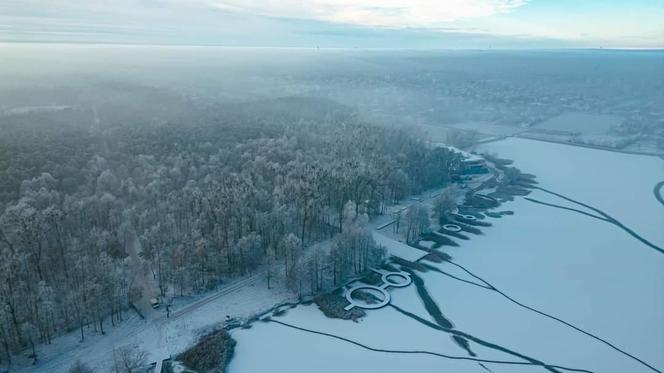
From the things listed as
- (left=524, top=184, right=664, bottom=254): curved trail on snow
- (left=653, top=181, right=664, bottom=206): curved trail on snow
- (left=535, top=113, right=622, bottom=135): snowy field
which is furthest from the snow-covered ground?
(left=535, top=113, right=622, bottom=135): snowy field

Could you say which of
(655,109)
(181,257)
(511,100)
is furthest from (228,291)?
(655,109)

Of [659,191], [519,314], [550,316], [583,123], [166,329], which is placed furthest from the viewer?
[583,123]

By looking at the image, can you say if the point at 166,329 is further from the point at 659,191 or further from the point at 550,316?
the point at 659,191

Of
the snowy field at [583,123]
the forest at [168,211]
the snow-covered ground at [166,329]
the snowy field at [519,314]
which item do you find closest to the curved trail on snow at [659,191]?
the snowy field at [519,314]

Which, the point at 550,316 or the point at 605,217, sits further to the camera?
the point at 605,217

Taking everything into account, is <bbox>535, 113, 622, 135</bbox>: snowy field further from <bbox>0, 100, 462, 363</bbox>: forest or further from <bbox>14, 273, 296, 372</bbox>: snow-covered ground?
<bbox>14, 273, 296, 372</bbox>: snow-covered ground

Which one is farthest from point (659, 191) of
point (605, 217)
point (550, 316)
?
point (550, 316)

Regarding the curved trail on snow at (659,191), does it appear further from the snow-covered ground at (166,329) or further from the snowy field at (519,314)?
the snow-covered ground at (166,329)
